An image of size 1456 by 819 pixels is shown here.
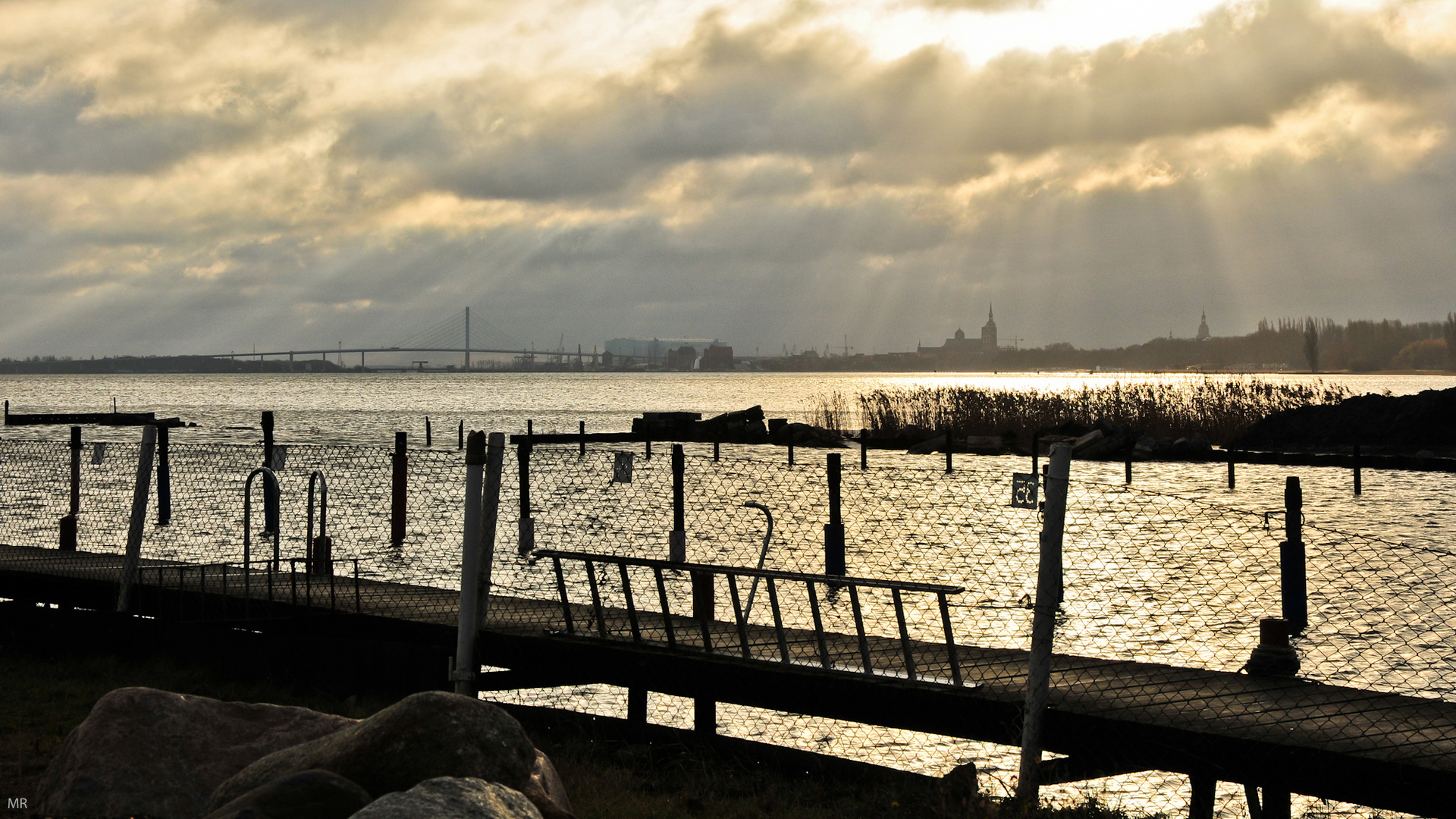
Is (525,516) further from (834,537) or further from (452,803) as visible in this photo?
(452,803)

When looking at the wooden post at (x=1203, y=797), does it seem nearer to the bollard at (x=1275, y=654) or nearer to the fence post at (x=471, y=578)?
the bollard at (x=1275, y=654)

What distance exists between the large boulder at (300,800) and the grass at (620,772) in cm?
217

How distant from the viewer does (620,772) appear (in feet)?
25.7

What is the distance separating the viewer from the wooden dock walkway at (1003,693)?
6375 millimetres

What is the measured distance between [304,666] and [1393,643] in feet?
40.4


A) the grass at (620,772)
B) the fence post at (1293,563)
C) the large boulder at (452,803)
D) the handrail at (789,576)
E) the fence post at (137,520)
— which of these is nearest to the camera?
the large boulder at (452,803)

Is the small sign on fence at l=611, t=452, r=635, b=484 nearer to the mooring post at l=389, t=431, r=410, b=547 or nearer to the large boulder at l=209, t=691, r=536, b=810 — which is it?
the large boulder at l=209, t=691, r=536, b=810

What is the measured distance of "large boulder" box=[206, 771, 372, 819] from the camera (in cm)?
459

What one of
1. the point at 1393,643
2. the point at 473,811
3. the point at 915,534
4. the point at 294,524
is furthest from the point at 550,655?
the point at 294,524

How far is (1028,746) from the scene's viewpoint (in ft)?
21.9

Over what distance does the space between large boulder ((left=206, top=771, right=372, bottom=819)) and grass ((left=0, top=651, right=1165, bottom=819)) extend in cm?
217

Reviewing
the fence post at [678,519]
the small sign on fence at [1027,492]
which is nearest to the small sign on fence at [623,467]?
the fence post at [678,519]

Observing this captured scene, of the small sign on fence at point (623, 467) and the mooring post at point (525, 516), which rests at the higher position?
the small sign on fence at point (623, 467)

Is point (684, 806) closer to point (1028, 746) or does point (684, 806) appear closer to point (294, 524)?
point (1028, 746)
